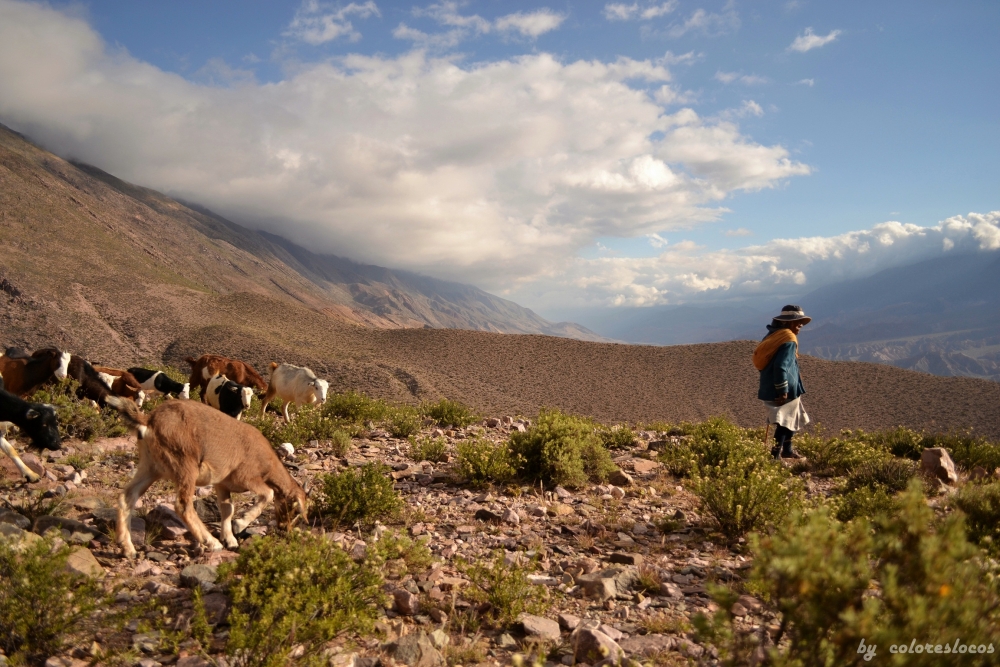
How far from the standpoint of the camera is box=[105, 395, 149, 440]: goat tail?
446 cm

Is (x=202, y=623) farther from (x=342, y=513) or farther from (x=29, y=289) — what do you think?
(x=29, y=289)

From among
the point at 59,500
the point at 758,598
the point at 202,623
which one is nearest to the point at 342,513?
the point at 202,623

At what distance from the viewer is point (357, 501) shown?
213 inches

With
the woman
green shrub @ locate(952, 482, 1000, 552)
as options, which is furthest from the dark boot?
green shrub @ locate(952, 482, 1000, 552)

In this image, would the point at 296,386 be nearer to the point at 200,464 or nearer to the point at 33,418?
the point at 33,418

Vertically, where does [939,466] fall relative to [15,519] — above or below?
above

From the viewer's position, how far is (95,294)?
51156 mm

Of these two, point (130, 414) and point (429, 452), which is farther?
point (429, 452)

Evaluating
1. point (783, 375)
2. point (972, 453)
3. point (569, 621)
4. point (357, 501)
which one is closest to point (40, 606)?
point (357, 501)

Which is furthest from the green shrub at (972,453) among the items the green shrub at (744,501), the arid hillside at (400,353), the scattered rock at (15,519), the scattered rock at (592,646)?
the arid hillside at (400,353)

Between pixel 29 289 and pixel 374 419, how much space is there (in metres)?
51.7

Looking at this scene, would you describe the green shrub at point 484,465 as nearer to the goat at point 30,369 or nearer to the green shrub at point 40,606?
the green shrub at point 40,606

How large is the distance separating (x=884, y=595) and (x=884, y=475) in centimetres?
715

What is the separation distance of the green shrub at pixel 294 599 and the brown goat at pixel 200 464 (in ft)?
4.13
